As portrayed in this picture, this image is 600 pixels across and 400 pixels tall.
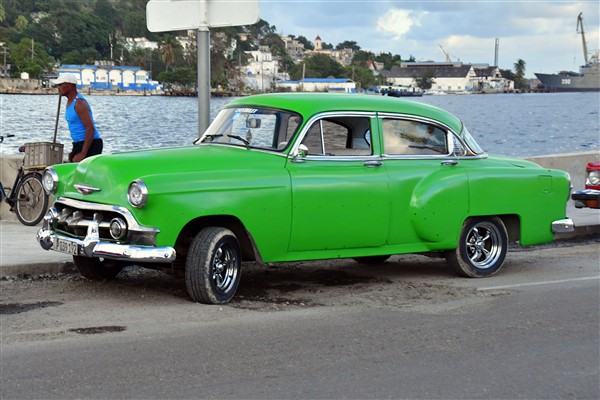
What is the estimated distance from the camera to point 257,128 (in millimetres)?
9969

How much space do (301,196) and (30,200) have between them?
5.44m

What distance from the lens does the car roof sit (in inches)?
396

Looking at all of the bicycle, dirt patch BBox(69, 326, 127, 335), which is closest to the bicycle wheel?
the bicycle

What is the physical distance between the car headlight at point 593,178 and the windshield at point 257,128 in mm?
5601

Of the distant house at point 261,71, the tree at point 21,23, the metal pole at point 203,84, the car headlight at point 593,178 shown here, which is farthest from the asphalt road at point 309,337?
the tree at point 21,23

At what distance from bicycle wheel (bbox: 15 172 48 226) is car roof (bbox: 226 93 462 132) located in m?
4.17

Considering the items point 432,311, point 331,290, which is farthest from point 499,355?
point 331,290

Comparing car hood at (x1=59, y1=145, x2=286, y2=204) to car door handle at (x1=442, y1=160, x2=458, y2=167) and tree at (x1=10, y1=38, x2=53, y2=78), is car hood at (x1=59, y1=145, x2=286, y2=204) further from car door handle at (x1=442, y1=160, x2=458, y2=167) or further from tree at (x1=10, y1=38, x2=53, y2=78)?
tree at (x1=10, y1=38, x2=53, y2=78)

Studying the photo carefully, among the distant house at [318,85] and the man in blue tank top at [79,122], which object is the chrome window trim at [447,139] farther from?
the distant house at [318,85]

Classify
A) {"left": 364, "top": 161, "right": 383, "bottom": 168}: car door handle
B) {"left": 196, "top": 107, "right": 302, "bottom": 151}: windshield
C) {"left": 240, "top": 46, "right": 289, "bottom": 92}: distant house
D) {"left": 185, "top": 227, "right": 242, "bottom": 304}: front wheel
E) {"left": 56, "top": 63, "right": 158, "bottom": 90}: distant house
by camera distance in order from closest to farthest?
{"left": 185, "top": 227, "right": 242, "bottom": 304}: front wheel, {"left": 196, "top": 107, "right": 302, "bottom": 151}: windshield, {"left": 364, "top": 161, "right": 383, "bottom": 168}: car door handle, {"left": 240, "top": 46, "right": 289, "bottom": 92}: distant house, {"left": 56, "top": 63, "right": 158, "bottom": 90}: distant house

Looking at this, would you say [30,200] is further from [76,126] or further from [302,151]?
[302,151]

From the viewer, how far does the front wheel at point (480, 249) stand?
427 inches

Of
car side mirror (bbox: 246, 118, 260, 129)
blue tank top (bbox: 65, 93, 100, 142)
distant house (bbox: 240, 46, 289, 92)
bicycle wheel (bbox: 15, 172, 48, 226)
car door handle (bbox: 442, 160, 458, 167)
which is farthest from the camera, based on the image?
distant house (bbox: 240, 46, 289, 92)

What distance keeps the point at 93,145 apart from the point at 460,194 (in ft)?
15.5
